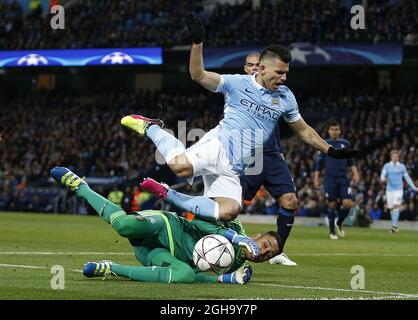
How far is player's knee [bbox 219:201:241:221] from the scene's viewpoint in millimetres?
10037

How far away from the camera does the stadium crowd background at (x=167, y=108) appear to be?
109 ft

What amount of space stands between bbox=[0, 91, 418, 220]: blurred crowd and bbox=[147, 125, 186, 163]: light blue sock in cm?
1939

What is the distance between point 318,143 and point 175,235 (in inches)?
92.4

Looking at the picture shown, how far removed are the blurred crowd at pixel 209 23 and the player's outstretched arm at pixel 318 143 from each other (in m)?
24.2

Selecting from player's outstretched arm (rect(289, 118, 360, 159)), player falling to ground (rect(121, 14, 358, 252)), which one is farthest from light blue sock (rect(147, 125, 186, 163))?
player's outstretched arm (rect(289, 118, 360, 159))

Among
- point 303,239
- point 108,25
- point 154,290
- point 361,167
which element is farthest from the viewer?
point 108,25

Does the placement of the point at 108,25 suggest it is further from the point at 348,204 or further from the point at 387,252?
the point at 387,252

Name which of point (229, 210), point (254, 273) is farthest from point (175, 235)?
point (254, 273)

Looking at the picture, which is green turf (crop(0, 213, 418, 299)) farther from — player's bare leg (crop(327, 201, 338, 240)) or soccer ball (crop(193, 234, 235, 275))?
player's bare leg (crop(327, 201, 338, 240))

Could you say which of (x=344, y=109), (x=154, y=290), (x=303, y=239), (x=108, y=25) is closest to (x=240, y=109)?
(x=154, y=290)

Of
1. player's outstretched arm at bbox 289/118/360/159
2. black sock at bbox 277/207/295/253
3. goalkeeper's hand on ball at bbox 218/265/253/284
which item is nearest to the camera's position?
goalkeeper's hand on ball at bbox 218/265/253/284

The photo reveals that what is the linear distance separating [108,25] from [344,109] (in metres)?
11.3

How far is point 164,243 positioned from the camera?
389 inches

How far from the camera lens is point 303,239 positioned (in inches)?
786
